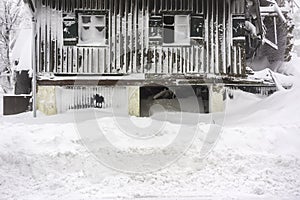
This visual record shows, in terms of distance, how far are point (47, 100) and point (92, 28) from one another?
3.06m

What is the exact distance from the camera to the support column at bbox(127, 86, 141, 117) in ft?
48.2

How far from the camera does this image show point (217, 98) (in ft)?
49.8

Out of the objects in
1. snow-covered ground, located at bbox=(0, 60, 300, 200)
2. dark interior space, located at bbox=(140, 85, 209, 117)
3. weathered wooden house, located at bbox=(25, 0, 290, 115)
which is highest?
weathered wooden house, located at bbox=(25, 0, 290, 115)

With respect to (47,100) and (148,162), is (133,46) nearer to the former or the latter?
(47,100)

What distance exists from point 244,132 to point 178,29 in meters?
5.64

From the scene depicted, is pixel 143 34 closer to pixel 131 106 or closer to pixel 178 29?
pixel 178 29

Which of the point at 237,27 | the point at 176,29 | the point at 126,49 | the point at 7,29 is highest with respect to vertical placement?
the point at 7,29

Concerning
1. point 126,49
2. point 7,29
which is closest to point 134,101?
point 126,49

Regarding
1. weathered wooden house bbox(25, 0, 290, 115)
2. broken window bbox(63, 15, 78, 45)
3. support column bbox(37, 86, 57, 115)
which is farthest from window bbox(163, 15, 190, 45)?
support column bbox(37, 86, 57, 115)

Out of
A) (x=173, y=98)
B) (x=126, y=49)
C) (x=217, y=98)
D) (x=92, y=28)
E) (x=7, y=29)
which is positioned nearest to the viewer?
(x=126, y=49)

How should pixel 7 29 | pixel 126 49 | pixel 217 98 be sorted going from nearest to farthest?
pixel 126 49 < pixel 217 98 < pixel 7 29

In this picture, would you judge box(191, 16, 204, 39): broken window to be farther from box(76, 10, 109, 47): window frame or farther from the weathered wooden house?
box(76, 10, 109, 47): window frame

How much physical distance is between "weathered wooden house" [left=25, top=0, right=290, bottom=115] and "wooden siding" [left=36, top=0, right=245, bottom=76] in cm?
4

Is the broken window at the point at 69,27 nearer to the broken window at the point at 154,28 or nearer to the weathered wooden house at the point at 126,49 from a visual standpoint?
the weathered wooden house at the point at 126,49
